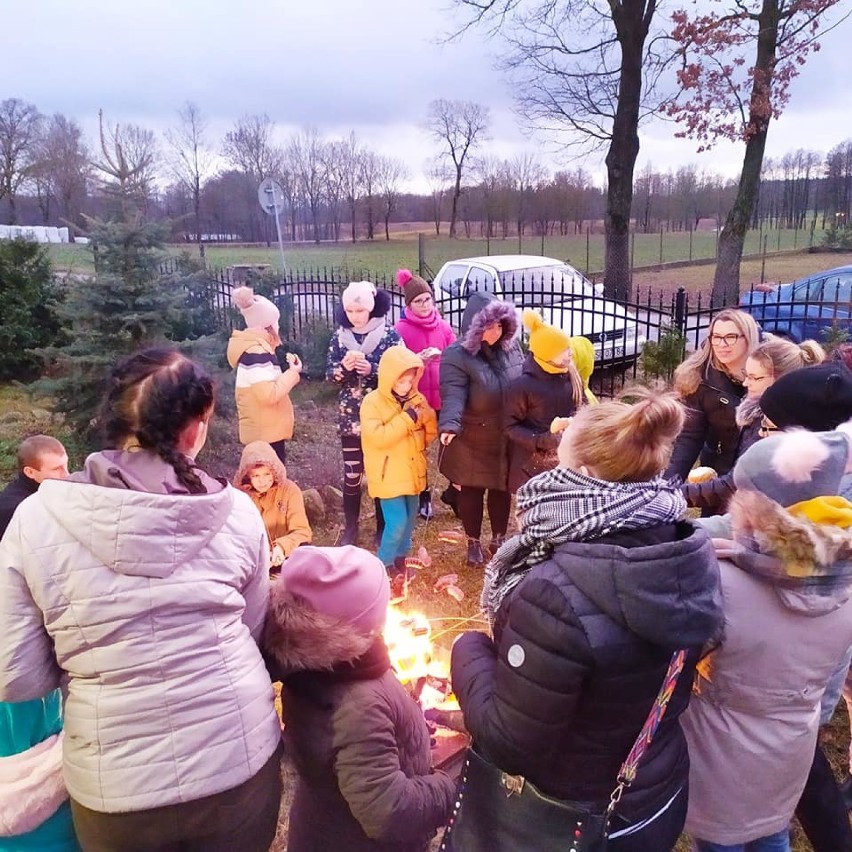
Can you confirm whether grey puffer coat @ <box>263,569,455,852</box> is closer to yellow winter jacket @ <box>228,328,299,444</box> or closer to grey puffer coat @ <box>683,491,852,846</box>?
grey puffer coat @ <box>683,491,852,846</box>

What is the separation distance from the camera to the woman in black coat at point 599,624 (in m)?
1.44

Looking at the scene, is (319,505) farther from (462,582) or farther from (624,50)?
(624,50)

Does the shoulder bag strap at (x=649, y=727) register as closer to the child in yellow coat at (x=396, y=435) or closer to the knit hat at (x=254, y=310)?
the child in yellow coat at (x=396, y=435)

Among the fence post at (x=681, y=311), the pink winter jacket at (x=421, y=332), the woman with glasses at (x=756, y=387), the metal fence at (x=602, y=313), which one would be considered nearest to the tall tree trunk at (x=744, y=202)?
the metal fence at (x=602, y=313)

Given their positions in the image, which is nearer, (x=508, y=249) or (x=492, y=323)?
(x=492, y=323)

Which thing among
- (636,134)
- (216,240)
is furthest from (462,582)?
(216,240)

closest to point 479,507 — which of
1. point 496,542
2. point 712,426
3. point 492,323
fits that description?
point 496,542

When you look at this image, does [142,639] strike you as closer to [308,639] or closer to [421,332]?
[308,639]

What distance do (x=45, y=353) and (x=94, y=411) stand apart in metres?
0.80

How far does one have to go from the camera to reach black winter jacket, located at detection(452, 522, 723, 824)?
1.43 metres

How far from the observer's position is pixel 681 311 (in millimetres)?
8930

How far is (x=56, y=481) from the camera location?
1588mm

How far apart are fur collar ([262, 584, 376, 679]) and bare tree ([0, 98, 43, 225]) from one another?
Result: 50627 mm

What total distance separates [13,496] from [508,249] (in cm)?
3250
